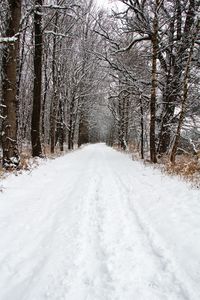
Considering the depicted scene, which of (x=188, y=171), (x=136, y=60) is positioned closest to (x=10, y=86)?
(x=188, y=171)

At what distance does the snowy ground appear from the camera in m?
3.00

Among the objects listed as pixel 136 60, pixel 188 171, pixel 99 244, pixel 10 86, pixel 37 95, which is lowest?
pixel 99 244

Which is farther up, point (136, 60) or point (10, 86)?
point (136, 60)

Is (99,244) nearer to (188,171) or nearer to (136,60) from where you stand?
(188,171)

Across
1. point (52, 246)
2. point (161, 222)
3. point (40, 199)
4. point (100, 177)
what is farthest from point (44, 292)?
point (100, 177)

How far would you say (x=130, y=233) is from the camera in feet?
14.9

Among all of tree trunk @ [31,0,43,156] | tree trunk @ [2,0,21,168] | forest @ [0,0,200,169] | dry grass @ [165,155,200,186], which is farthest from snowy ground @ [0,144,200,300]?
tree trunk @ [31,0,43,156]

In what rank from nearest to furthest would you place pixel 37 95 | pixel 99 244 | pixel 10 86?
1. pixel 99 244
2. pixel 10 86
3. pixel 37 95

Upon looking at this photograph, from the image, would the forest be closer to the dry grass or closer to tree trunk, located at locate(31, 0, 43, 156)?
tree trunk, located at locate(31, 0, 43, 156)

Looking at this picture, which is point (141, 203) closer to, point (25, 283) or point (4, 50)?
point (25, 283)

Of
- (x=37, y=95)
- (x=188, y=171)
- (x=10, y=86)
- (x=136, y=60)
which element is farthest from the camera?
(x=136, y=60)

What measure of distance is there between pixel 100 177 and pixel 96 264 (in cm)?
664

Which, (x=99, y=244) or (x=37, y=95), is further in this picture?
(x=37, y=95)

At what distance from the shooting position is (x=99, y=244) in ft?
13.3
